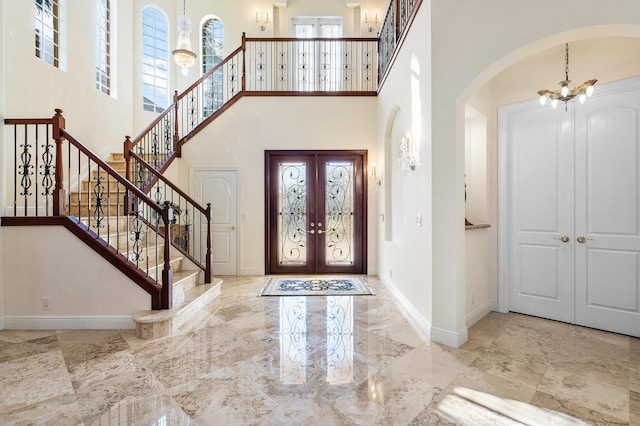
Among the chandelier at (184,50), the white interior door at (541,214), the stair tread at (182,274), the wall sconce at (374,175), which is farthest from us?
the wall sconce at (374,175)

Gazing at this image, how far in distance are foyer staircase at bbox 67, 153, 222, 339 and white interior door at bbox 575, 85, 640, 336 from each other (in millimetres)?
4576

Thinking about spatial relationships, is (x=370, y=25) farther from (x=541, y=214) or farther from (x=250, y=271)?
(x=250, y=271)

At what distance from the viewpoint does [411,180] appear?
→ 147 inches

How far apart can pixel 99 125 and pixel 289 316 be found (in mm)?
5074

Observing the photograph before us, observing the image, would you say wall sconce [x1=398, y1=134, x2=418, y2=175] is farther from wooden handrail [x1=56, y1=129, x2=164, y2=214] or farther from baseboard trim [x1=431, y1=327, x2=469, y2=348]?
wooden handrail [x1=56, y1=129, x2=164, y2=214]

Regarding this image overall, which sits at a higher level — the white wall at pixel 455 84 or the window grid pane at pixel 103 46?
the window grid pane at pixel 103 46

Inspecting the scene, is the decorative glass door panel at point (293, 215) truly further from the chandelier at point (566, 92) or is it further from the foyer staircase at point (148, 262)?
the chandelier at point (566, 92)

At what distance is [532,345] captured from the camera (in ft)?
9.72

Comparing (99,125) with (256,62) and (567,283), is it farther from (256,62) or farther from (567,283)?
(567,283)

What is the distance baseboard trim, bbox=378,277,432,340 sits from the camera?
316 cm

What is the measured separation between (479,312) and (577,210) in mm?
1603

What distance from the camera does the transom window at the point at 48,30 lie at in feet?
14.4

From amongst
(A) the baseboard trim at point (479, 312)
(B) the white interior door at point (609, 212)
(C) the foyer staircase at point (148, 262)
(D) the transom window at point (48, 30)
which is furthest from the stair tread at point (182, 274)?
(B) the white interior door at point (609, 212)

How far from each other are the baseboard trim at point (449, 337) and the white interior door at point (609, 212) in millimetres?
1599
